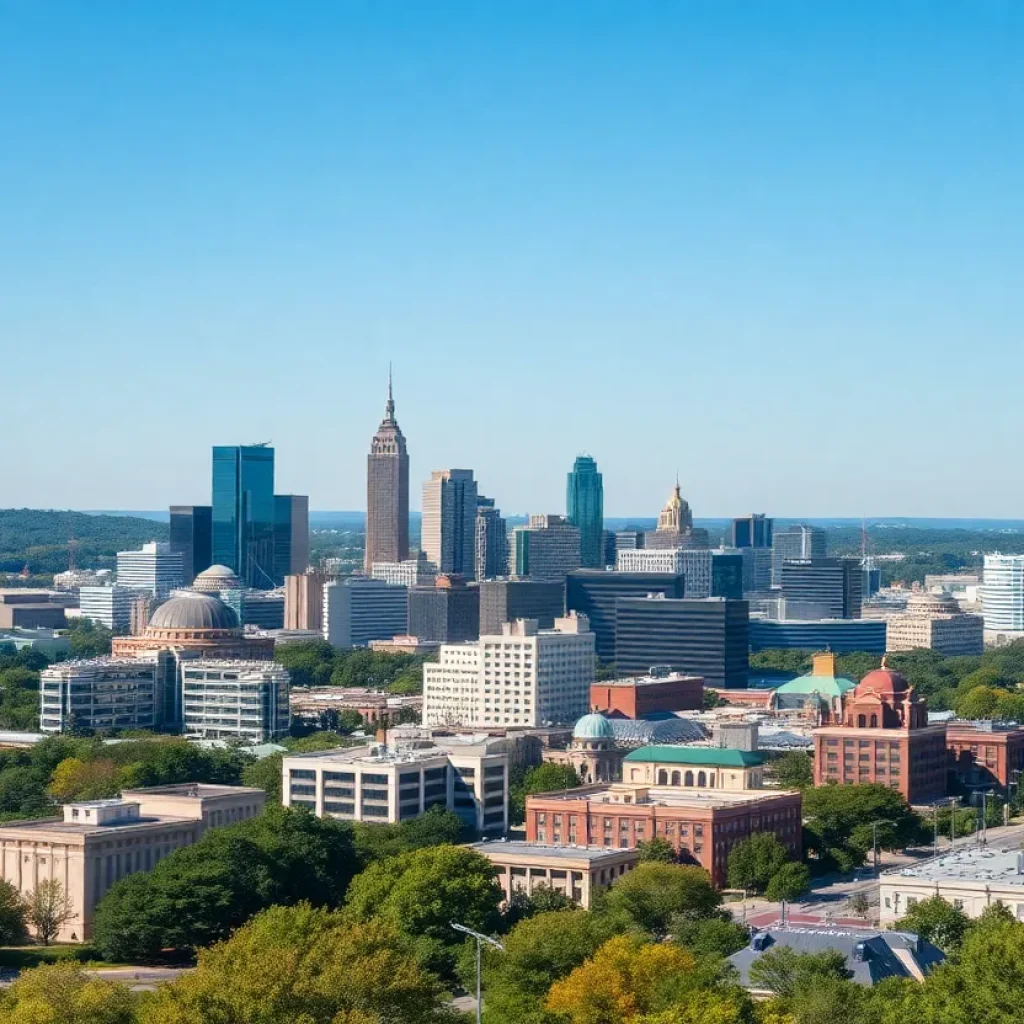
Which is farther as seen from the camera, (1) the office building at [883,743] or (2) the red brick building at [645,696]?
(2) the red brick building at [645,696]

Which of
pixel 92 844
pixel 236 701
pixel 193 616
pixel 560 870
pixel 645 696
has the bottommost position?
pixel 560 870

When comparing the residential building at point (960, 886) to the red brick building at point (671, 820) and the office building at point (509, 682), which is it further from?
the office building at point (509, 682)

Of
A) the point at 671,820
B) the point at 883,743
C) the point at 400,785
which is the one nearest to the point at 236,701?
the point at 400,785

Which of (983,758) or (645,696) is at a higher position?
(645,696)

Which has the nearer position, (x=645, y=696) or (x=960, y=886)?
(x=960, y=886)

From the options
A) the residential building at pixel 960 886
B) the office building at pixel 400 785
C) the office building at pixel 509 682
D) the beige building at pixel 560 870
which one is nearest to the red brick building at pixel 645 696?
the office building at pixel 509 682

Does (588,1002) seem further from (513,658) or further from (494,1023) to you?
(513,658)

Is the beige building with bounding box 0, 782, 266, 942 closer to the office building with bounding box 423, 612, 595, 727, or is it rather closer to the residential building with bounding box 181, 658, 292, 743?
the residential building with bounding box 181, 658, 292, 743

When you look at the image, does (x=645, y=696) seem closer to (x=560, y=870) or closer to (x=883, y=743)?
(x=883, y=743)
